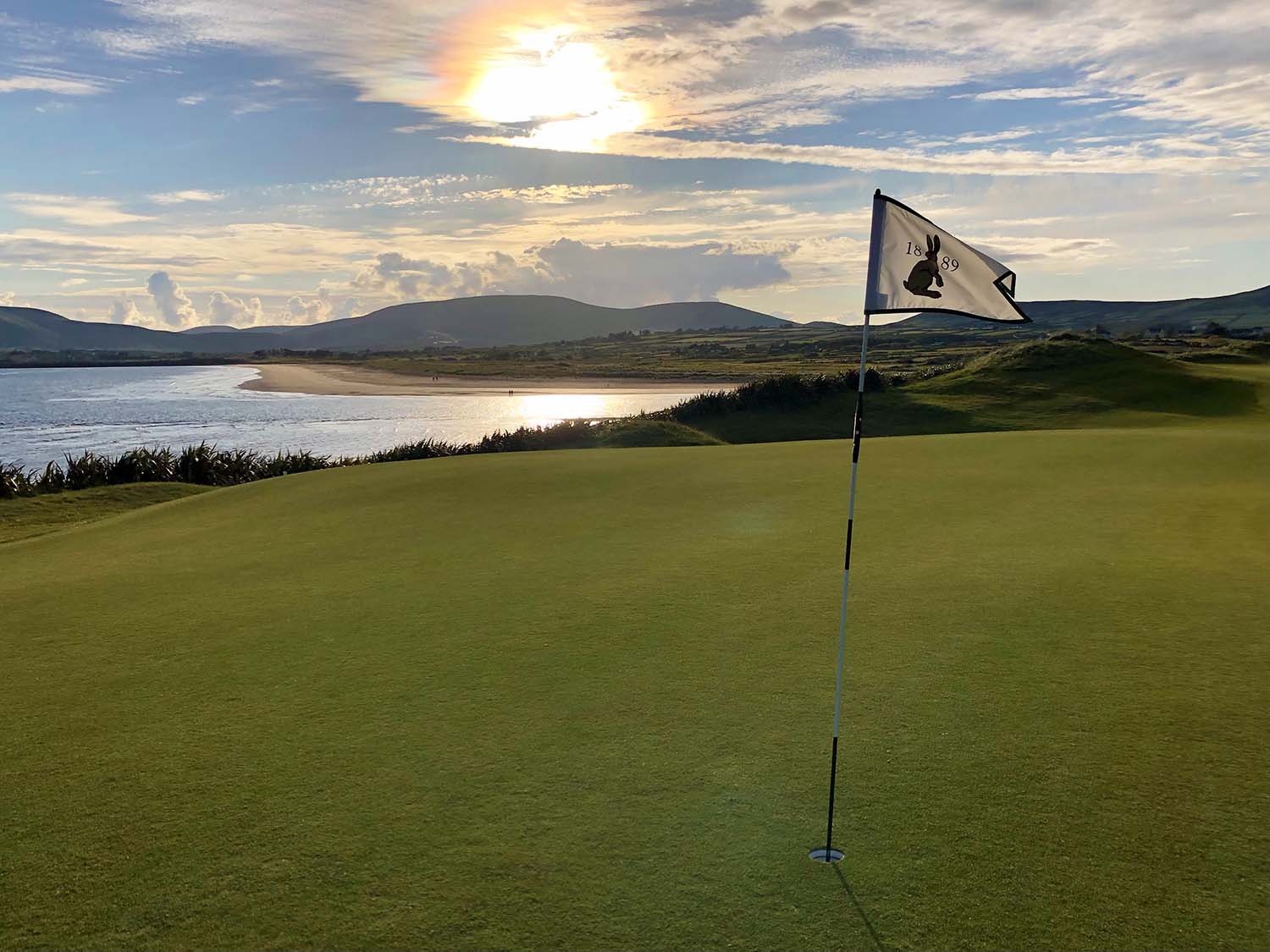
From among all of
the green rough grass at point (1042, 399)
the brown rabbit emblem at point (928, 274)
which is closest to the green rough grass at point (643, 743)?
the brown rabbit emblem at point (928, 274)

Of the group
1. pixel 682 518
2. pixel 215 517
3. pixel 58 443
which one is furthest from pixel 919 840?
pixel 58 443

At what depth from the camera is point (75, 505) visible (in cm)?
2238

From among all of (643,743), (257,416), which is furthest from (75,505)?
(257,416)

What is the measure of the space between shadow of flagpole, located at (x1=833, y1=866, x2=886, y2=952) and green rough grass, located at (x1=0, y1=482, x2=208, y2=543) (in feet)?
60.9

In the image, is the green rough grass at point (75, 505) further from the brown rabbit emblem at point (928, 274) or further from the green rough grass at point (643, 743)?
the brown rabbit emblem at point (928, 274)

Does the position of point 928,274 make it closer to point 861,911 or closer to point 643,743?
point 643,743

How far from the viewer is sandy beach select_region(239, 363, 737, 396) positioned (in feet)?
274

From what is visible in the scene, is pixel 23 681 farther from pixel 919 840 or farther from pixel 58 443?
pixel 58 443

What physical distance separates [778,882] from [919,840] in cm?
88

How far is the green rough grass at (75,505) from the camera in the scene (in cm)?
1988

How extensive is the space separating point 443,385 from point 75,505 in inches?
2783

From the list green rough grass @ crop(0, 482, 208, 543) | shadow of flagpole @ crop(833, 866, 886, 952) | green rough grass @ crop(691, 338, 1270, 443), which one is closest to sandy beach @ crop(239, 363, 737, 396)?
green rough grass @ crop(691, 338, 1270, 443)

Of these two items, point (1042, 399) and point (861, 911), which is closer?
point (861, 911)

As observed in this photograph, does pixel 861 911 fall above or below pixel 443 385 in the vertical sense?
below
